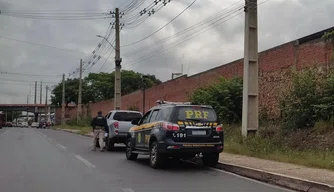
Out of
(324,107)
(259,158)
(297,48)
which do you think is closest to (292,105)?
(324,107)

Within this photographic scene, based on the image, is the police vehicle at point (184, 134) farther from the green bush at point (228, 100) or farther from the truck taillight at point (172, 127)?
the green bush at point (228, 100)

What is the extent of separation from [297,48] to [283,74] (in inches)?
67.5

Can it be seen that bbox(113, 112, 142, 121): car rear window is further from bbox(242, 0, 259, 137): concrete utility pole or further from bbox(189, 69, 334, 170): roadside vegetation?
bbox(242, 0, 259, 137): concrete utility pole

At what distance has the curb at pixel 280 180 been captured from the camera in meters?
8.70

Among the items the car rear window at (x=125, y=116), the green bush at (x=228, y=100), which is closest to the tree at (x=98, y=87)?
the green bush at (x=228, y=100)

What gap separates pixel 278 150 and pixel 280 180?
5.19 m

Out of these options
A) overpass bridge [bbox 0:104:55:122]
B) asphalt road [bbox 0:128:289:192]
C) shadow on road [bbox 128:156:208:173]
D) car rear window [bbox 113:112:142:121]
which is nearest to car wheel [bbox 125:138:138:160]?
shadow on road [bbox 128:156:208:173]

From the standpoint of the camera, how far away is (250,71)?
668 inches

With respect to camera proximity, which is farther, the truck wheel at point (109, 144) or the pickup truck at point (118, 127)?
the truck wheel at point (109, 144)

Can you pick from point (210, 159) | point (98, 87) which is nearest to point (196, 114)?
point (210, 159)

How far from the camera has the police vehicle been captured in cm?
1191

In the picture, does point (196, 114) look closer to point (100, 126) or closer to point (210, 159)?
point (210, 159)

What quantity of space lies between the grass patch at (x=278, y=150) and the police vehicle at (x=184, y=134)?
2.24 m

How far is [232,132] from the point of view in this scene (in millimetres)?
20875
